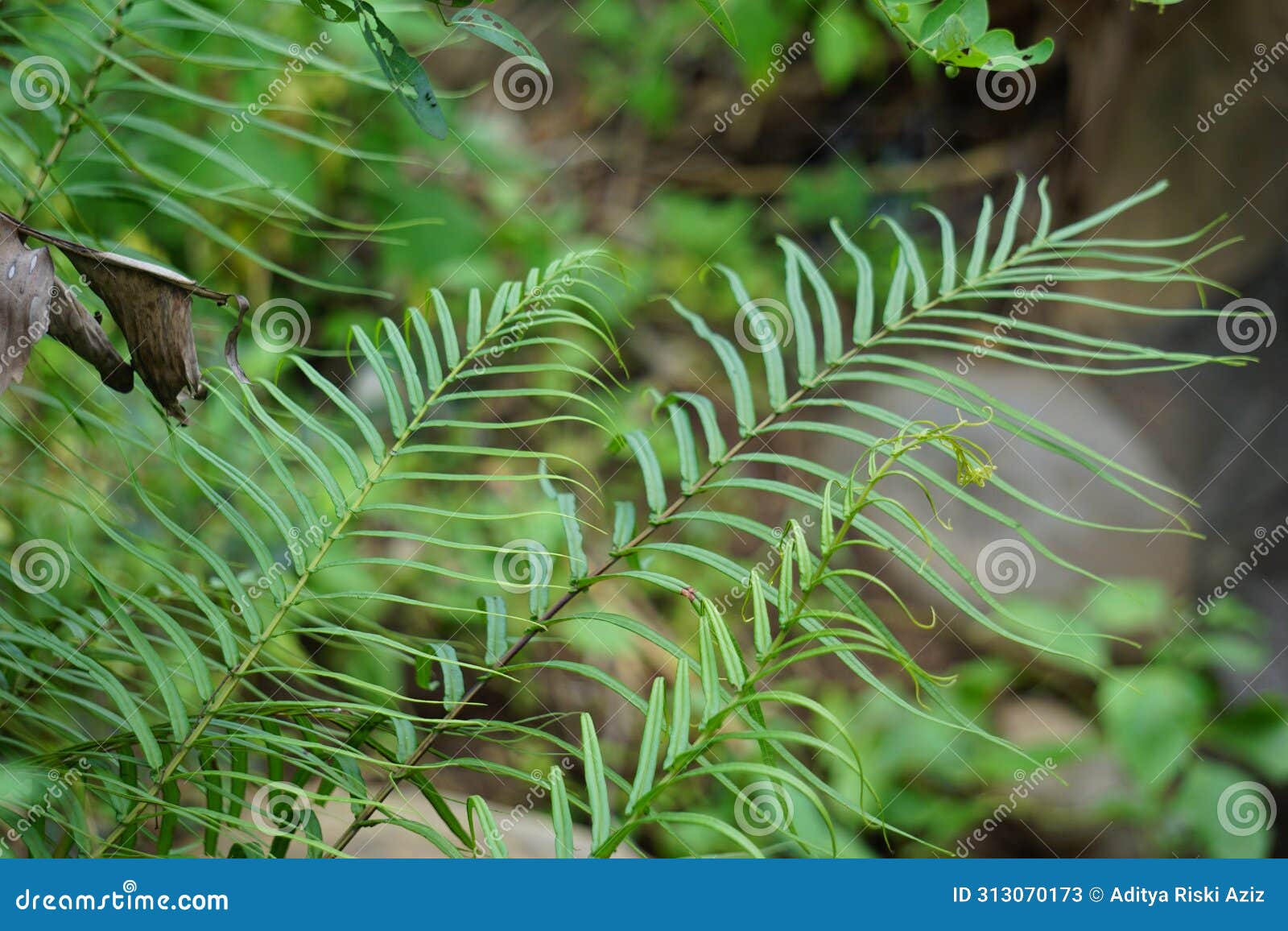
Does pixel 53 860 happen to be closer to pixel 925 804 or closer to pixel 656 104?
pixel 925 804

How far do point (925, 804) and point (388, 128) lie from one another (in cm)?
169

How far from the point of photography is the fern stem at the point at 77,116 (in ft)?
2.61

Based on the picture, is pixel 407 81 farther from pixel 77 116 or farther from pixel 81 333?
pixel 77 116

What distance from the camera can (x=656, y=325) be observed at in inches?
116
